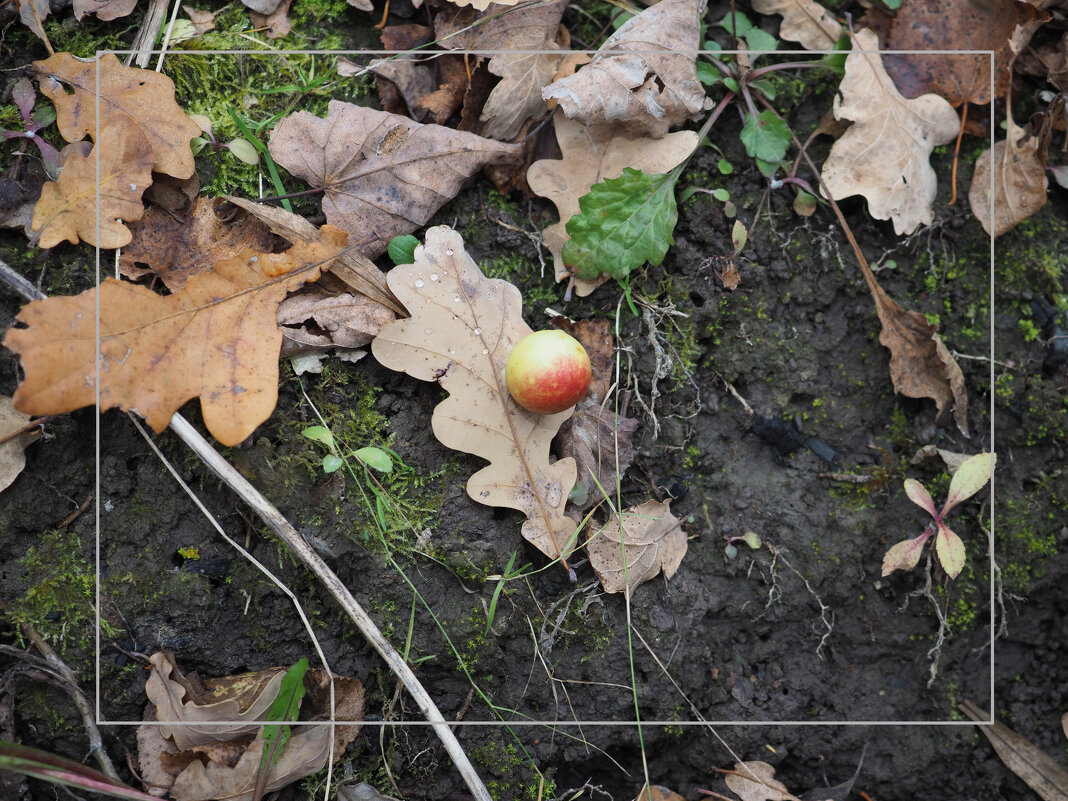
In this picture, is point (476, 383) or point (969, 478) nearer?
point (476, 383)

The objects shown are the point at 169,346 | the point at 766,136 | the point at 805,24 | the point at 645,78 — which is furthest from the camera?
the point at 805,24

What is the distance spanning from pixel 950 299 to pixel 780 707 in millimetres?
1637

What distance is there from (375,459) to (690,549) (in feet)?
3.65

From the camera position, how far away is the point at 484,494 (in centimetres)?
234

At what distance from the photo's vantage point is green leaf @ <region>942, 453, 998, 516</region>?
256cm

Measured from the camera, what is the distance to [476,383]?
2.38m

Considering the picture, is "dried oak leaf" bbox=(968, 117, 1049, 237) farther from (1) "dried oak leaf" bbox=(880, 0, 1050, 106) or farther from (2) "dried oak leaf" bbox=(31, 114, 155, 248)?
(2) "dried oak leaf" bbox=(31, 114, 155, 248)

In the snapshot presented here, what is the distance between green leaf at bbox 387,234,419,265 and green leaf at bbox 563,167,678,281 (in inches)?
20.4

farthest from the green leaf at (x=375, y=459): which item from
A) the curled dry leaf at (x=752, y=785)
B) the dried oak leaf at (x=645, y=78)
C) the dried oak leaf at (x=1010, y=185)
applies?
the dried oak leaf at (x=1010, y=185)

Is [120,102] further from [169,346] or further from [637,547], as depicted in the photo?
[637,547]

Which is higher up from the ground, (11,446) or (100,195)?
(100,195)

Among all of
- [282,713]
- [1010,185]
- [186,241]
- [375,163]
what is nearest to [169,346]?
[186,241]

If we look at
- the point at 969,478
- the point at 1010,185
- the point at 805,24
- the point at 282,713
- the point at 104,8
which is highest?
the point at 104,8

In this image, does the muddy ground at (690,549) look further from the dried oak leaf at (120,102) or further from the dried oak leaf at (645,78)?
the dried oak leaf at (120,102)
